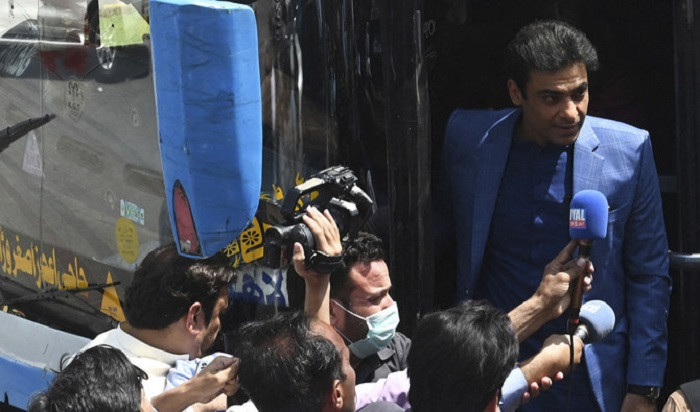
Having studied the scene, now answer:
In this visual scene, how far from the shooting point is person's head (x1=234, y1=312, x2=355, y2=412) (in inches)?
123

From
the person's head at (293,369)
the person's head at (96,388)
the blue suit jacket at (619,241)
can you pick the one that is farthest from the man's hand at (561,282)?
the person's head at (96,388)

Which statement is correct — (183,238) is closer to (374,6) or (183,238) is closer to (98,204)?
(374,6)

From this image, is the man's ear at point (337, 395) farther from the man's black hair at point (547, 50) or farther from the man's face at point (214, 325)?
the man's black hair at point (547, 50)

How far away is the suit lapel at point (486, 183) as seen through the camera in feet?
13.5

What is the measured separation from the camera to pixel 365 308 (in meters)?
3.98

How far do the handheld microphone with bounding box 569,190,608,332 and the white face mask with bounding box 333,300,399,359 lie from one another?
22.6 inches

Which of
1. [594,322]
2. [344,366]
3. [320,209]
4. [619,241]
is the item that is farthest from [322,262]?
[619,241]

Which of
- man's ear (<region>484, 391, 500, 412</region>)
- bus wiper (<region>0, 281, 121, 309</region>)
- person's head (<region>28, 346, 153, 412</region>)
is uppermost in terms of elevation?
person's head (<region>28, 346, 153, 412</region>)

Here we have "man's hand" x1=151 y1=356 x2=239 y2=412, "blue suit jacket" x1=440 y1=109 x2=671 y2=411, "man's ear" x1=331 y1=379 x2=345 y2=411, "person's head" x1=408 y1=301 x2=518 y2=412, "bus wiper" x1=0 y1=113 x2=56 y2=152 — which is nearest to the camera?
"person's head" x1=408 y1=301 x2=518 y2=412

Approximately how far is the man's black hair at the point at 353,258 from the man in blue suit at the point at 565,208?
329 millimetres

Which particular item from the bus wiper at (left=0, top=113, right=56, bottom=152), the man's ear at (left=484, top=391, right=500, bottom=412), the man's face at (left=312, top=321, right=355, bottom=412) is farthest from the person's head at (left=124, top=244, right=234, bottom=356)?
the bus wiper at (left=0, top=113, right=56, bottom=152)

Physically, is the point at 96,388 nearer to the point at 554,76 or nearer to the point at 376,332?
the point at 376,332

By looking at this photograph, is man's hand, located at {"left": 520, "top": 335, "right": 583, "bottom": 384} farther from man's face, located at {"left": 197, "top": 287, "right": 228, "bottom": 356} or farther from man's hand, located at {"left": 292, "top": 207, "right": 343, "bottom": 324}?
man's face, located at {"left": 197, "top": 287, "right": 228, "bottom": 356}

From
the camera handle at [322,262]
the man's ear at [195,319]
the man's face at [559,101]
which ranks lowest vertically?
the man's ear at [195,319]
